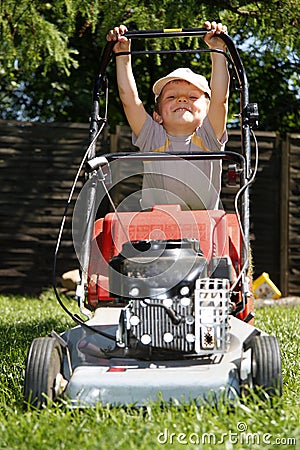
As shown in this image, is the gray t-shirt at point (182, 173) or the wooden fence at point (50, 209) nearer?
the gray t-shirt at point (182, 173)

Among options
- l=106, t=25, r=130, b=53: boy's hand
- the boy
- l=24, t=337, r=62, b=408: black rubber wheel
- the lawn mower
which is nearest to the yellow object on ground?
the boy

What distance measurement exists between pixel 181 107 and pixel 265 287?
4.16m

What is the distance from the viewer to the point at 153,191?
11.1ft

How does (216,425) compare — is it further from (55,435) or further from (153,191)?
(153,191)

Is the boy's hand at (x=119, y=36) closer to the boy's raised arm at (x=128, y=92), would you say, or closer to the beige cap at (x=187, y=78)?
the boy's raised arm at (x=128, y=92)

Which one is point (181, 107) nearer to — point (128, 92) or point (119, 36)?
point (128, 92)

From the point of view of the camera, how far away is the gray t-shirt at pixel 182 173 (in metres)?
3.33

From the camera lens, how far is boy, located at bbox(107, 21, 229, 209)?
11.0 feet

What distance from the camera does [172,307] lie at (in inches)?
98.7

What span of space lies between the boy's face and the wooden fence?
4.01 metres

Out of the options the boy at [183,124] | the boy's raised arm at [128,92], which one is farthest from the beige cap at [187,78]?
the boy's raised arm at [128,92]

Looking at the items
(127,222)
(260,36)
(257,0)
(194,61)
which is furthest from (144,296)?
(194,61)

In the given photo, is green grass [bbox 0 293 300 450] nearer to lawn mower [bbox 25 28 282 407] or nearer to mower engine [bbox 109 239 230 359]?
lawn mower [bbox 25 28 282 407]

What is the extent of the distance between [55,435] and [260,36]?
3.87 meters
